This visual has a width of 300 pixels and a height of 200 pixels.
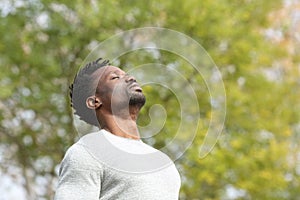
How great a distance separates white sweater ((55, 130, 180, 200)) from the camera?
304cm

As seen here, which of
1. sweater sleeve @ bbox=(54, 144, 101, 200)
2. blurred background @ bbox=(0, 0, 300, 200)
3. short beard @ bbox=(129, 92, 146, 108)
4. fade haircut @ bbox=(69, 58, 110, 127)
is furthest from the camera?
blurred background @ bbox=(0, 0, 300, 200)

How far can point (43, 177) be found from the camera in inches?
781

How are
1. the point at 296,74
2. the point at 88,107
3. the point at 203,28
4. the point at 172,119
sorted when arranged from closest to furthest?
the point at 88,107 < the point at 172,119 < the point at 203,28 < the point at 296,74

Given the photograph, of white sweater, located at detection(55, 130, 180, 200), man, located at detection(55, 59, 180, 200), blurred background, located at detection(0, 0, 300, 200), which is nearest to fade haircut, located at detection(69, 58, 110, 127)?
man, located at detection(55, 59, 180, 200)

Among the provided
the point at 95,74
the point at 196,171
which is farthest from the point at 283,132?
the point at 95,74

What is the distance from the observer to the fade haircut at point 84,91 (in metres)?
3.31

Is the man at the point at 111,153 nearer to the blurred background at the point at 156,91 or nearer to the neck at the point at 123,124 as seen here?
the neck at the point at 123,124

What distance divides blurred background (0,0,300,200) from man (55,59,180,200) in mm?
14488

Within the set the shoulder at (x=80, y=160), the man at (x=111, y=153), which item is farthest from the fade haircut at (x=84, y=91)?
the shoulder at (x=80, y=160)

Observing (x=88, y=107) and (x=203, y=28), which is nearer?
(x=88, y=107)

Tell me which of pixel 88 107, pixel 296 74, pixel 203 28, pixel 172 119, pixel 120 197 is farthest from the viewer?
pixel 296 74

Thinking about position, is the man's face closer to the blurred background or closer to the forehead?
the forehead

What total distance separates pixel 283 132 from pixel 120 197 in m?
16.8

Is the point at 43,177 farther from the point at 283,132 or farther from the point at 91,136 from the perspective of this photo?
the point at 91,136
